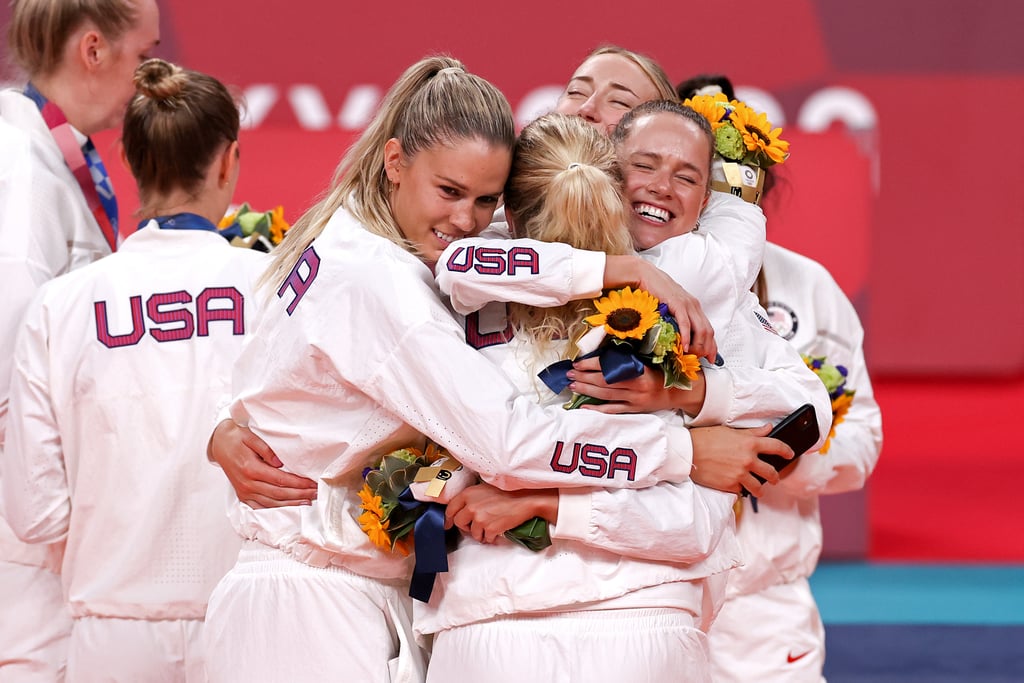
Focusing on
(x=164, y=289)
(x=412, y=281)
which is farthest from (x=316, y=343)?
(x=164, y=289)

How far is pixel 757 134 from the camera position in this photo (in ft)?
11.3

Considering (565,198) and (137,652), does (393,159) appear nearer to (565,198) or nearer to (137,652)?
(565,198)

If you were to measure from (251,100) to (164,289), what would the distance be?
588cm

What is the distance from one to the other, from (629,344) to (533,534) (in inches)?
17.6

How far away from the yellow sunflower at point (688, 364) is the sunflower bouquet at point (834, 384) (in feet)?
3.84

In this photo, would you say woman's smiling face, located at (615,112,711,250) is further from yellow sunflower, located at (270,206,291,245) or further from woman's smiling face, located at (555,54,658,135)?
yellow sunflower, located at (270,206,291,245)

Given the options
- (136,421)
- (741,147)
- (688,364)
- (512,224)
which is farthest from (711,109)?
(136,421)

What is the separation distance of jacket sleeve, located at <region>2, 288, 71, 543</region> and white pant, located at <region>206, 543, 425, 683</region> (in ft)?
3.02

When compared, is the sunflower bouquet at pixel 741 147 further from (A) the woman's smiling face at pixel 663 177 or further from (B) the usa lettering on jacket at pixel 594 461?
(B) the usa lettering on jacket at pixel 594 461

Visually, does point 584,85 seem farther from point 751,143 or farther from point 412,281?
point 412,281

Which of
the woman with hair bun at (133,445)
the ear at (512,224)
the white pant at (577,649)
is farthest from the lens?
the woman with hair bun at (133,445)

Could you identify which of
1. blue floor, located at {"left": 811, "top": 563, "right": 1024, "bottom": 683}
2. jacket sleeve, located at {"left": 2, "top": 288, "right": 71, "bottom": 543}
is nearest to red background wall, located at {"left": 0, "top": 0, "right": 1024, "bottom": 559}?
blue floor, located at {"left": 811, "top": 563, "right": 1024, "bottom": 683}

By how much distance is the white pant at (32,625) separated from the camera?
3.62m

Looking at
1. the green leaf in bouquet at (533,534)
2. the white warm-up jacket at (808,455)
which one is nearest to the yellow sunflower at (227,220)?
the white warm-up jacket at (808,455)
